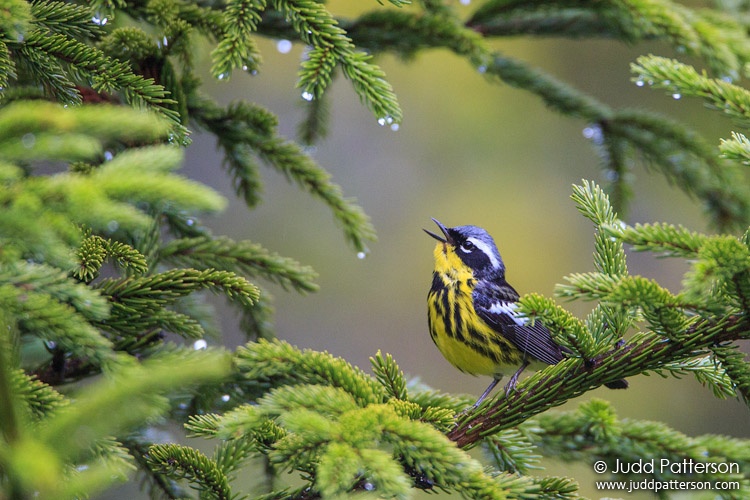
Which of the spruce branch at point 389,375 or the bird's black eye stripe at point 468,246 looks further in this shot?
the bird's black eye stripe at point 468,246

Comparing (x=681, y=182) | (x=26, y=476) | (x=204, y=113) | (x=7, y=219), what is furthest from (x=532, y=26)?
(x=26, y=476)

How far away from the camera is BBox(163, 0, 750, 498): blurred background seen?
7.23 m

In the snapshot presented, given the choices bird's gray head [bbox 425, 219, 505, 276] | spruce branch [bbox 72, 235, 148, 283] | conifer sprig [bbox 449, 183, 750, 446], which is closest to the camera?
conifer sprig [bbox 449, 183, 750, 446]

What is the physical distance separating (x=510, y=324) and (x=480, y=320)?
0.16 meters

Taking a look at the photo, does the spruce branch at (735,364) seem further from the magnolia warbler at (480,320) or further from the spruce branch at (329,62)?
the magnolia warbler at (480,320)

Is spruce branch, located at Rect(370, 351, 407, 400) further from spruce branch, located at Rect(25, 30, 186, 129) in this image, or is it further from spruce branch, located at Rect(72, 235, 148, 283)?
spruce branch, located at Rect(25, 30, 186, 129)

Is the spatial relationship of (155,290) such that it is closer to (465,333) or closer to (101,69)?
(101,69)

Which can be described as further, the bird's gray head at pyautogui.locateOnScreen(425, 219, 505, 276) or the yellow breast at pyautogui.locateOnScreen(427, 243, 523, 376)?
the bird's gray head at pyautogui.locateOnScreen(425, 219, 505, 276)

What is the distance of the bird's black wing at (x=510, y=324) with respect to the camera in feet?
10.2

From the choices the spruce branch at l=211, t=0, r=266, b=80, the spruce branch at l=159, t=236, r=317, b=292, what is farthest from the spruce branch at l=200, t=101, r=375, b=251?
the spruce branch at l=211, t=0, r=266, b=80

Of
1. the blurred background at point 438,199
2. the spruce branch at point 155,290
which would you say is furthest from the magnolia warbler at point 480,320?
the blurred background at point 438,199

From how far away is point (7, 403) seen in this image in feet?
3.58

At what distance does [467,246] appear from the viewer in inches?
147

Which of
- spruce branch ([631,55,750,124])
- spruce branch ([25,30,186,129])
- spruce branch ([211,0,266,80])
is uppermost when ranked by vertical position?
spruce branch ([631,55,750,124])
